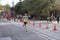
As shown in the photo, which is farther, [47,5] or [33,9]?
[33,9]

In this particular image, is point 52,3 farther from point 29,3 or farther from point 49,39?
point 49,39

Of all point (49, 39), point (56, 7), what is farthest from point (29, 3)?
point (49, 39)

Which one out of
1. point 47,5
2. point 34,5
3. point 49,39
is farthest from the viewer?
point 34,5

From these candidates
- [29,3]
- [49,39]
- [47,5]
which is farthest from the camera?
[29,3]

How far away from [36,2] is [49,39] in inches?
2355

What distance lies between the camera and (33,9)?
254 ft

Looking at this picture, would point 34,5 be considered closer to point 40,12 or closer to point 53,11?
point 40,12

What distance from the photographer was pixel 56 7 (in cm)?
7775

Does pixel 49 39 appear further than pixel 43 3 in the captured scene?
No

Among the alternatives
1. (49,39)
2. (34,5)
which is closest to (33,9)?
(34,5)

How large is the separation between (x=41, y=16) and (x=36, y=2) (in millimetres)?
4728

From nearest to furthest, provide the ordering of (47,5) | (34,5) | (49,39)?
(49,39) → (47,5) → (34,5)

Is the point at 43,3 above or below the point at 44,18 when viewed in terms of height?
above

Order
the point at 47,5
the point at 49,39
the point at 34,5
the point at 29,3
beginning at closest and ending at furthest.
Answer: the point at 49,39 → the point at 47,5 → the point at 34,5 → the point at 29,3
